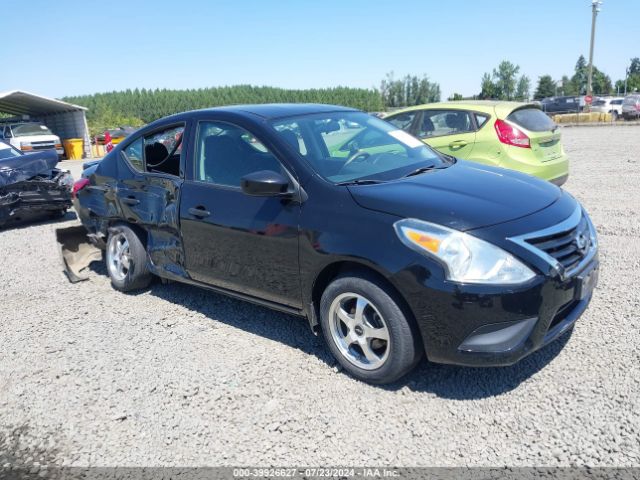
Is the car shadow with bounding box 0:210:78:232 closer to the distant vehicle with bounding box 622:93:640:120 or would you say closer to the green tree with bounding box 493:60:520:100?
the distant vehicle with bounding box 622:93:640:120

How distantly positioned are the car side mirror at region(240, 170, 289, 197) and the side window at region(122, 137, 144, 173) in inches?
72.0

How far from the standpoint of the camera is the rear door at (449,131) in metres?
7.43

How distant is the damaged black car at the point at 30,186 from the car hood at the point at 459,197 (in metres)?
7.43

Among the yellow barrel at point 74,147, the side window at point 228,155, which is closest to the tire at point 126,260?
the side window at point 228,155

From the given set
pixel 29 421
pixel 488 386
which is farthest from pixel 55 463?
pixel 488 386

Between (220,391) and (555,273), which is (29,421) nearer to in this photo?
(220,391)

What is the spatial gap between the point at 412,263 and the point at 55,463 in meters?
2.19

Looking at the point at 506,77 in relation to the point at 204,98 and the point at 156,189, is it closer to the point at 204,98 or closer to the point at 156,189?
the point at 204,98

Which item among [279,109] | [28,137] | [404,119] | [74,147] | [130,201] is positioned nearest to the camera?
[279,109]

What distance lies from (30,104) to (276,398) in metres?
28.6

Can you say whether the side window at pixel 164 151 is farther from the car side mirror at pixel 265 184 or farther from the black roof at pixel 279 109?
the car side mirror at pixel 265 184

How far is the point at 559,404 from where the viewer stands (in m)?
2.97

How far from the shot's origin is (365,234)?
10.2ft

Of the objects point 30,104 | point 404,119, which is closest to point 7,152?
point 404,119
